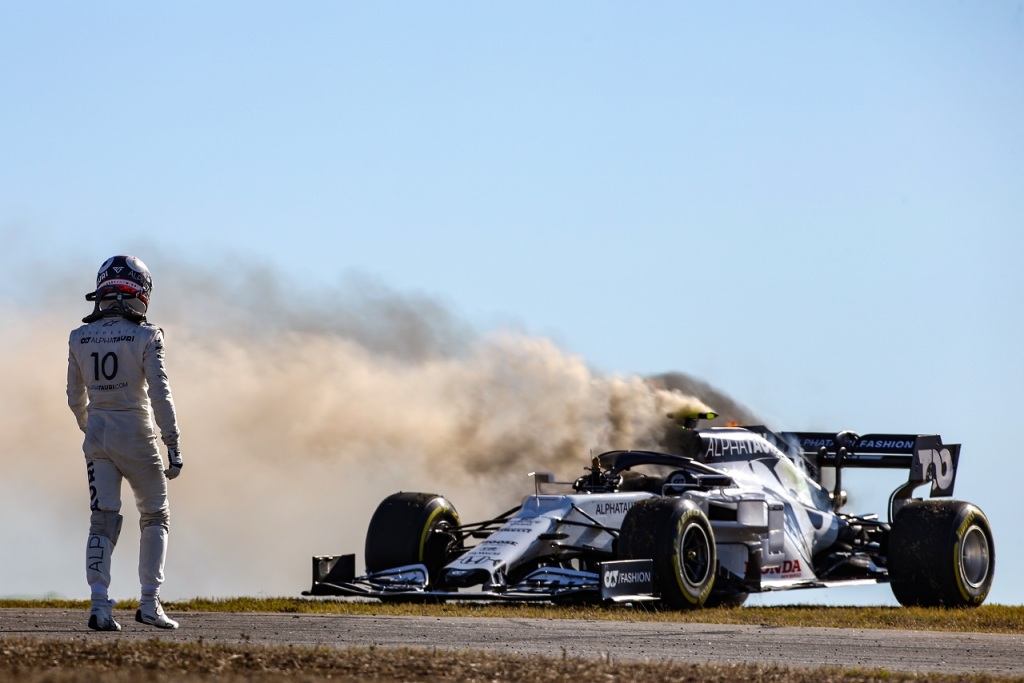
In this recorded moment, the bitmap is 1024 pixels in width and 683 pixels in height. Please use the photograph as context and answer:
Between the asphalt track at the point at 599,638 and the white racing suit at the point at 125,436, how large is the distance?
59 cm

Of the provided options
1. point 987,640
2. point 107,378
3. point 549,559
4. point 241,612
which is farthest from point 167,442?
point 987,640

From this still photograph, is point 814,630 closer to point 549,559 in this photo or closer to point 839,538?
point 549,559

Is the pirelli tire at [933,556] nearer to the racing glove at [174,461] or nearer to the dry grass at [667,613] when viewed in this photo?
the dry grass at [667,613]

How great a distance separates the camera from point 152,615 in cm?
1102

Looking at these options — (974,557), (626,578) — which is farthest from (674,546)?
(974,557)

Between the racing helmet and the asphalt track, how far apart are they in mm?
2410

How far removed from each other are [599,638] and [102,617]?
3.69 metres

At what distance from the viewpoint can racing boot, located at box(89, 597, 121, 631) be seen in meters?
10.6

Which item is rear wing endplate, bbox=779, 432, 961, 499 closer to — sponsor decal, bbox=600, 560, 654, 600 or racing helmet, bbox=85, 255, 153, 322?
Result: sponsor decal, bbox=600, 560, 654, 600

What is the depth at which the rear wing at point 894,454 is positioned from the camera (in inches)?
763

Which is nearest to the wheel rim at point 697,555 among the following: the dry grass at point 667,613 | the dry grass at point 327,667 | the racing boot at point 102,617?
the dry grass at point 667,613

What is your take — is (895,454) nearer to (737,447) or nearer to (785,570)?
(737,447)

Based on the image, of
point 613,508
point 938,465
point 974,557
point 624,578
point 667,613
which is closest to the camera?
point 624,578

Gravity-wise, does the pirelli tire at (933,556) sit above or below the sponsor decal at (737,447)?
below
